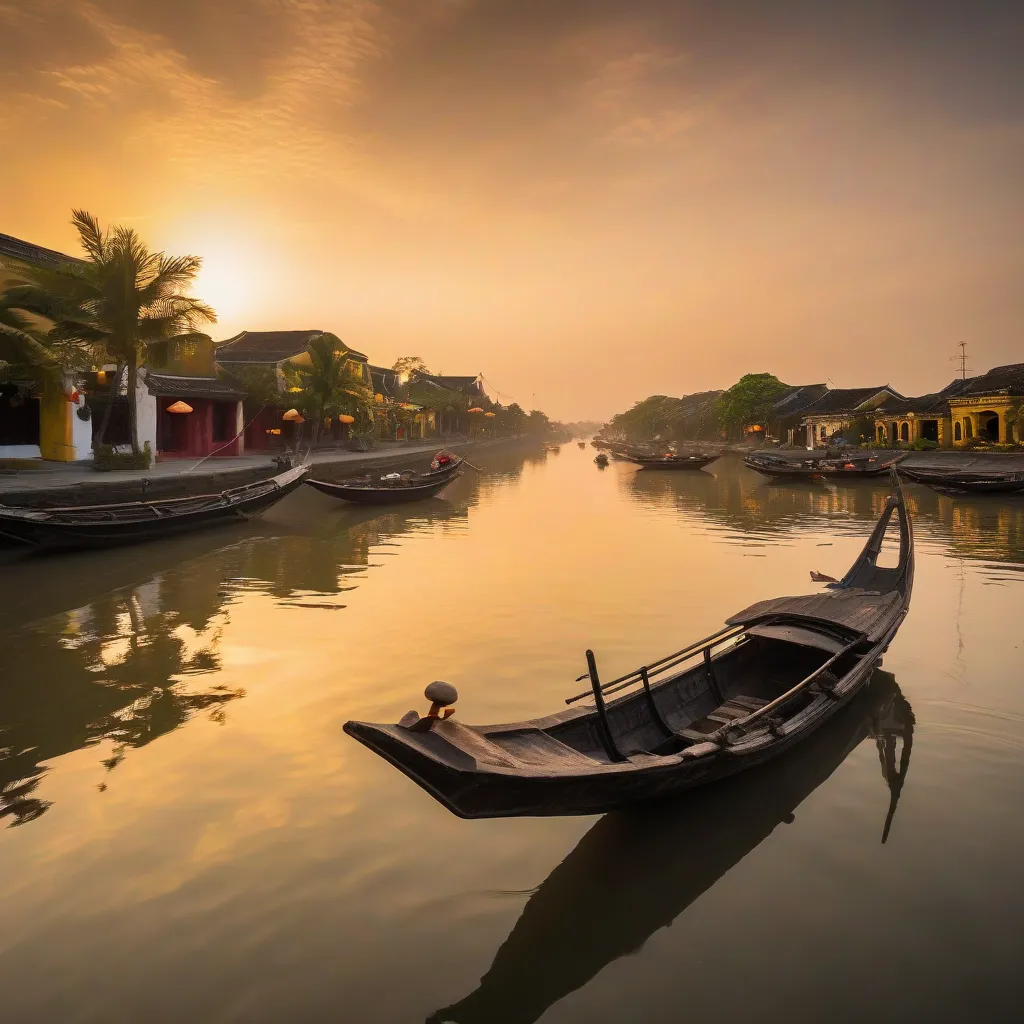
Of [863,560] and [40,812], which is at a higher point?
[863,560]

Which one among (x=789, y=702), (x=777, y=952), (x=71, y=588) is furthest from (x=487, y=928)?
(x=71, y=588)

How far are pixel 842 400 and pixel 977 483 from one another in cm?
2808

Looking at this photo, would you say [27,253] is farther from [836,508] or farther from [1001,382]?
[1001,382]

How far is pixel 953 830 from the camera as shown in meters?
4.52

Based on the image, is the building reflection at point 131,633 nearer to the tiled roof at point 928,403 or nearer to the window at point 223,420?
the window at point 223,420

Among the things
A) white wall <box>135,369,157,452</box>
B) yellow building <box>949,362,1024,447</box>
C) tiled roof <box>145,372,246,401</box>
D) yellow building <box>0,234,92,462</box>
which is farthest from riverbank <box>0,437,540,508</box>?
yellow building <box>949,362,1024,447</box>

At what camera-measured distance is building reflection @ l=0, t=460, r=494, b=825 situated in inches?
226

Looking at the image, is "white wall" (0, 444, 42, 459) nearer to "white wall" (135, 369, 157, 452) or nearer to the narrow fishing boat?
"white wall" (135, 369, 157, 452)

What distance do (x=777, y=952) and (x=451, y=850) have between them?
1.79 meters

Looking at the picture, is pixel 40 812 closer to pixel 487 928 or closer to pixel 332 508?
pixel 487 928

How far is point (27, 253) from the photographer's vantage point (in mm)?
19906

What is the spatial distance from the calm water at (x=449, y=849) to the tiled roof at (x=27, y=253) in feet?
47.0

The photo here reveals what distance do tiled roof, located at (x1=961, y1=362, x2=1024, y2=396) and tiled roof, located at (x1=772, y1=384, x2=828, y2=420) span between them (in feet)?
A: 48.7

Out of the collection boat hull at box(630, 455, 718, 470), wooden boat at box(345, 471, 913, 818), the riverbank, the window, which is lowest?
wooden boat at box(345, 471, 913, 818)
